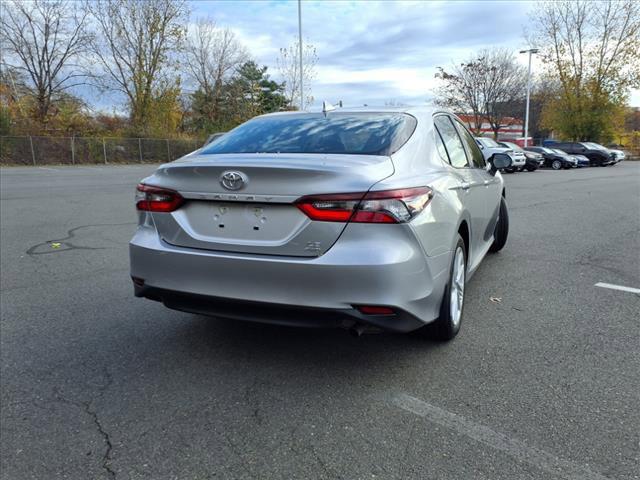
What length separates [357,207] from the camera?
2615 mm

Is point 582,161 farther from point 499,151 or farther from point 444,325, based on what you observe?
point 444,325

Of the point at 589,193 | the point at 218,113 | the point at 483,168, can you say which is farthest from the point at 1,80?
the point at 483,168

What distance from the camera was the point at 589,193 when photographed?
1441 centimetres

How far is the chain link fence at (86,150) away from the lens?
2820 cm

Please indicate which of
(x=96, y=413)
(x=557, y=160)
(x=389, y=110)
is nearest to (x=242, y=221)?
(x=96, y=413)

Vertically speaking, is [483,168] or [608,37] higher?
[608,37]

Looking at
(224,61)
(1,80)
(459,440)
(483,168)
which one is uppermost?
(224,61)

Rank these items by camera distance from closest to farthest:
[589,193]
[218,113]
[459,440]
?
[459,440] < [589,193] < [218,113]

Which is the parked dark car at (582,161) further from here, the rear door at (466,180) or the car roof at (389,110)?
the car roof at (389,110)

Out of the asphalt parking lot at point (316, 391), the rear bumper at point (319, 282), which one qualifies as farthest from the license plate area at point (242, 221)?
the asphalt parking lot at point (316, 391)

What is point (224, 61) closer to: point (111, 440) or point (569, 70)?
point (569, 70)

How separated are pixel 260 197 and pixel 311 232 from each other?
0.35m

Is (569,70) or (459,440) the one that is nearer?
(459,440)

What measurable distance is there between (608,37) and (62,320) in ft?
157
